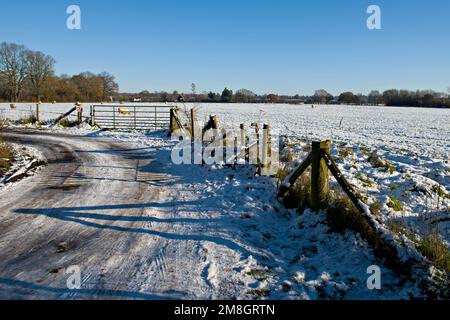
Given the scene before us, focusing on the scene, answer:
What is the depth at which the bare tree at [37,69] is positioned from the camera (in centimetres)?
7552

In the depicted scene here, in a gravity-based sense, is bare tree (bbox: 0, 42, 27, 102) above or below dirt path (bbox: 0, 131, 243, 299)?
above

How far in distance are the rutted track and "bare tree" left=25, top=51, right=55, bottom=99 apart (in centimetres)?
7759

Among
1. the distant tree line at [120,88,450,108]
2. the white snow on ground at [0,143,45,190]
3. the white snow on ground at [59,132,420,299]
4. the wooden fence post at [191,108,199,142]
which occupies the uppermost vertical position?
the distant tree line at [120,88,450,108]

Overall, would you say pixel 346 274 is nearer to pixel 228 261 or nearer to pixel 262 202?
pixel 228 261

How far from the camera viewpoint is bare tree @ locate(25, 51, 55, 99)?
75.5 meters

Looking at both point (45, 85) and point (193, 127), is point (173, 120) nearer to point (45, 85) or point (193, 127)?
point (193, 127)

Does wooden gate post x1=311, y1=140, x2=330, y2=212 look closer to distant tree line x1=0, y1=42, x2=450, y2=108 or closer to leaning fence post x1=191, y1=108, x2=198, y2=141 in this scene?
leaning fence post x1=191, y1=108, x2=198, y2=141

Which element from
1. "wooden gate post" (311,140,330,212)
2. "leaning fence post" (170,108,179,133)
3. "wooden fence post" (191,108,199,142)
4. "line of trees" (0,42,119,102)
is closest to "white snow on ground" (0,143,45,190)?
"wooden fence post" (191,108,199,142)

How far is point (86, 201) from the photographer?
6902 mm

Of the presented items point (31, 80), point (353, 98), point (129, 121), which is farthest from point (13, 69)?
point (353, 98)

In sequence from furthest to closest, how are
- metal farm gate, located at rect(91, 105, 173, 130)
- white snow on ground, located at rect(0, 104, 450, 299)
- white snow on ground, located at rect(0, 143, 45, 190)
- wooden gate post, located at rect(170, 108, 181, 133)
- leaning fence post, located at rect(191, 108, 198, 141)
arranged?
metal farm gate, located at rect(91, 105, 173, 130), wooden gate post, located at rect(170, 108, 181, 133), leaning fence post, located at rect(191, 108, 198, 141), white snow on ground, located at rect(0, 143, 45, 190), white snow on ground, located at rect(0, 104, 450, 299)

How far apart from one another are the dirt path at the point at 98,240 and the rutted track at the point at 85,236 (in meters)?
0.01

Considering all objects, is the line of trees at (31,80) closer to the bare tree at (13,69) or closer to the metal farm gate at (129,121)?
the bare tree at (13,69)

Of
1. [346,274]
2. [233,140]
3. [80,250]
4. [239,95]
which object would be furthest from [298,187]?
[239,95]
